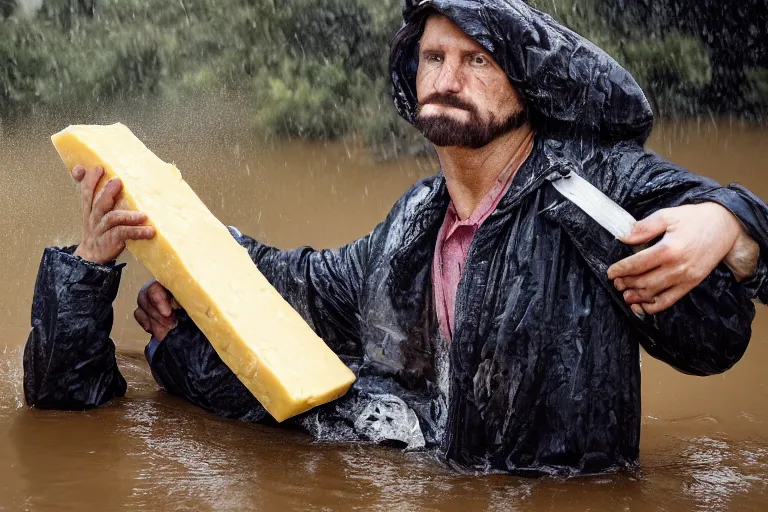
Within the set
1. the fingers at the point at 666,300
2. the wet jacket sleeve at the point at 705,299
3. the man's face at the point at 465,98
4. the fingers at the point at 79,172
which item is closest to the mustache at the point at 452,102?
the man's face at the point at 465,98

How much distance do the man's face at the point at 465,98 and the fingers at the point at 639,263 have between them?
1.66 ft

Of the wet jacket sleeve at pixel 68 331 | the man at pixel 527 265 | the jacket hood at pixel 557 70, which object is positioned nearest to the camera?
the man at pixel 527 265

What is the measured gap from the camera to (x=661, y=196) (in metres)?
2.49

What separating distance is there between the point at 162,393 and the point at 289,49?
5043mm

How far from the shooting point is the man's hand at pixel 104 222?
278cm

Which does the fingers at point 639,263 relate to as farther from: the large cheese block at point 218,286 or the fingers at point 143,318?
the fingers at point 143,318

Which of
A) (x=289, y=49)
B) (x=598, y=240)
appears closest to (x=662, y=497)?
(x=598, y=240)

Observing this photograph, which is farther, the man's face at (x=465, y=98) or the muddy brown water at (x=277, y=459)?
the man's face at (x=465, y=98)

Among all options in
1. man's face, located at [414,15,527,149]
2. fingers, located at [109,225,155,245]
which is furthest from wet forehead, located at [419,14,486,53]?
fingers, located at [109,225,155,245]

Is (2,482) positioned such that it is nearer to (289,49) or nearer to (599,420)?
(599,420)

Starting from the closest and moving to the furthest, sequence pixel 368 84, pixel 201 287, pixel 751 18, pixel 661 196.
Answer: pixel 661 196, pixel 201 287, pixel 751 18, pixel 368 84

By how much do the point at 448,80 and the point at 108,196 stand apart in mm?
1000

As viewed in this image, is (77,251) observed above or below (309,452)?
above

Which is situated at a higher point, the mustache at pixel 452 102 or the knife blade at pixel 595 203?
the mustache at pixel 452 102
